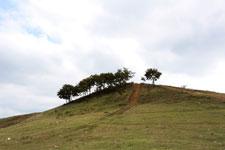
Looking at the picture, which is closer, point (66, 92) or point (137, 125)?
point (137, 125)

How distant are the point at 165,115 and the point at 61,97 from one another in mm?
34577

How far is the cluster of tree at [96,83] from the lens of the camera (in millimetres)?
80894

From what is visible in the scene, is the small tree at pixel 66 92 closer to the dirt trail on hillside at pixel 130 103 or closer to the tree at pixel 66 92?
the tree at pixel 66 92

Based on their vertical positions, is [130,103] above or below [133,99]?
below

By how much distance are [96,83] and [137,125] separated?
34.9 metres

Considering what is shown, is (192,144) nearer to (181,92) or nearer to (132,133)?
(132,133)

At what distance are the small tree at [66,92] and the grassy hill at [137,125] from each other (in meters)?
7.61

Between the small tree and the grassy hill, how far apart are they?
7612mm

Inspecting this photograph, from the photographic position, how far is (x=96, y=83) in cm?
8181

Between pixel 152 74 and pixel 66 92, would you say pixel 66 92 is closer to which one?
pixel 66 92

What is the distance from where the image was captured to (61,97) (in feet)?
277

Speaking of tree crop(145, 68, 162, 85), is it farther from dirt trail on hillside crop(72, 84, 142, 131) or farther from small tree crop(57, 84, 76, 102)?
small tree crop(57, 84, 76, 102)

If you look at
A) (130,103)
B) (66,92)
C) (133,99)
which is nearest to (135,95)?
(133,99)

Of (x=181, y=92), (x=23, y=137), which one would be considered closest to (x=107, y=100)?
(x=181, y=92)
